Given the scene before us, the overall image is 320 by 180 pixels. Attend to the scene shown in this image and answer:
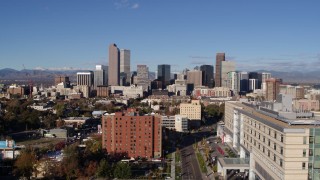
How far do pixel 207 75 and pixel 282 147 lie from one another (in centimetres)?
10903

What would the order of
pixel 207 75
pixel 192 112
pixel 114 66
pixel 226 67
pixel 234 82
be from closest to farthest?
pixel 192 112 → pixel 234 82 → pixel 226 67 → pixel 207 75 → pixel 114 66

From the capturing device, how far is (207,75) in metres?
126

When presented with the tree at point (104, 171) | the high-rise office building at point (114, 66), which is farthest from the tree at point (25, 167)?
the high-rise office building at point (114, 66)

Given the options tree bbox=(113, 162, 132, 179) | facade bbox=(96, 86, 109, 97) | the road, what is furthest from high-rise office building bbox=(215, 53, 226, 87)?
tree bbox=(113, 162, 132, 179)

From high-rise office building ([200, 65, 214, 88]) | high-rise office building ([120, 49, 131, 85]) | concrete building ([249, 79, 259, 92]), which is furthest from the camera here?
high-rise office building ([120, 49, 131, 85])

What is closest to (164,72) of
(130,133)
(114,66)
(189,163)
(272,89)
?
(114,66)

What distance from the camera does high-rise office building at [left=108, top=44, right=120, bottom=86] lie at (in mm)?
131125

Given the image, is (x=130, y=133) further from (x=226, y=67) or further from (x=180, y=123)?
(x=226, y=67)

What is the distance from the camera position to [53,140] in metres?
36.4

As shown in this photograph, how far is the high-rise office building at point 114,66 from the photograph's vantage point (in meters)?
131

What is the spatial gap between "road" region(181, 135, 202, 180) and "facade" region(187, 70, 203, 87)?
83.2 m

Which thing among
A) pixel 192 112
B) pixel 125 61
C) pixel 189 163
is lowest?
pixel 189 163

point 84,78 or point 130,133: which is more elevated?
point 84,78

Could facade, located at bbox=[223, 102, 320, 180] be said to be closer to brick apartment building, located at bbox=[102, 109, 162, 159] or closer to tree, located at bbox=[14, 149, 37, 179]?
brick apartment building, located at bbox=[102, 109, 162, 159]
